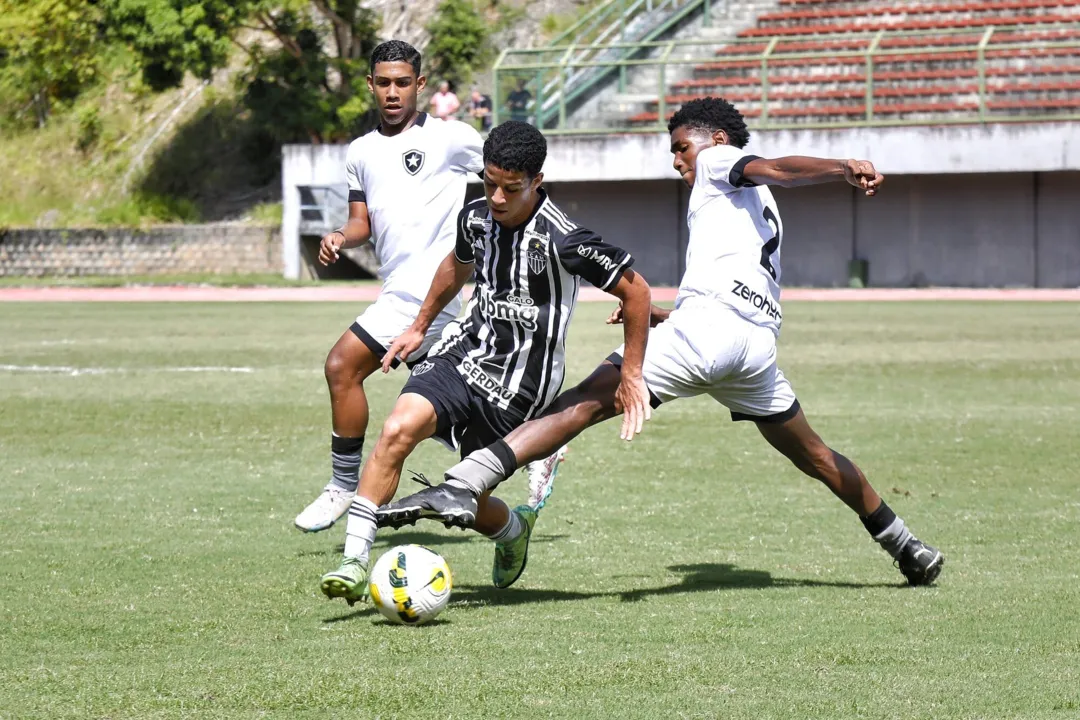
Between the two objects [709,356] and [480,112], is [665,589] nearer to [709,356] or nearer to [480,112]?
[709,356]

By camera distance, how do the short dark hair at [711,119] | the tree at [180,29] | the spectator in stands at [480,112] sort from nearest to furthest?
the short dark hair at [711,119] < the spectator in stands at [480,112] < the tree at [180,29]

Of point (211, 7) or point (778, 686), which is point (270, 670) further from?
point (211, 7)

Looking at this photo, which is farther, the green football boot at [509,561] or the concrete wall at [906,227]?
the concrete wall at [906,227]

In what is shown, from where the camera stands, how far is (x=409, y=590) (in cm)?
570

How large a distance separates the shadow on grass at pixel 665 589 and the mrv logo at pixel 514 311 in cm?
110

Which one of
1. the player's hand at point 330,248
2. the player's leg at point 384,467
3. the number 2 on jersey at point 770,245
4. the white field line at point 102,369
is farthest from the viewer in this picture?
the white field line at point 102,369

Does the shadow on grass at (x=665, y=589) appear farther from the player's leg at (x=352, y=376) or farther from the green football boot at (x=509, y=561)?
the player's leg at (x=352, y=376)

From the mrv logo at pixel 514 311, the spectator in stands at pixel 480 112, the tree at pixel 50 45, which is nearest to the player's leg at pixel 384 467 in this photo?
the mrv logo at pixel 514 311

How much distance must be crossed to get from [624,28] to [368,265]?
351 inches

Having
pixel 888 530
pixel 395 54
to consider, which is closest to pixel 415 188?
pixel 395 54

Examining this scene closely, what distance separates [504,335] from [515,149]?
76 centimetres

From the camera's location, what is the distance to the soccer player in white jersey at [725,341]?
243 inches

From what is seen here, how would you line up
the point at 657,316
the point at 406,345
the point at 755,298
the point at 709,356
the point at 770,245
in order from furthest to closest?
1. the point at 657,316
2. the point at 406,345
3. the point at 770,245
4. the point at 755,298
5. the point at 709,356

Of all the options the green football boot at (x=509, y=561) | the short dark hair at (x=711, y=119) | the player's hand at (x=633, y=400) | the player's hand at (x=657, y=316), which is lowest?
the green football boot at (x=509, y=561)
